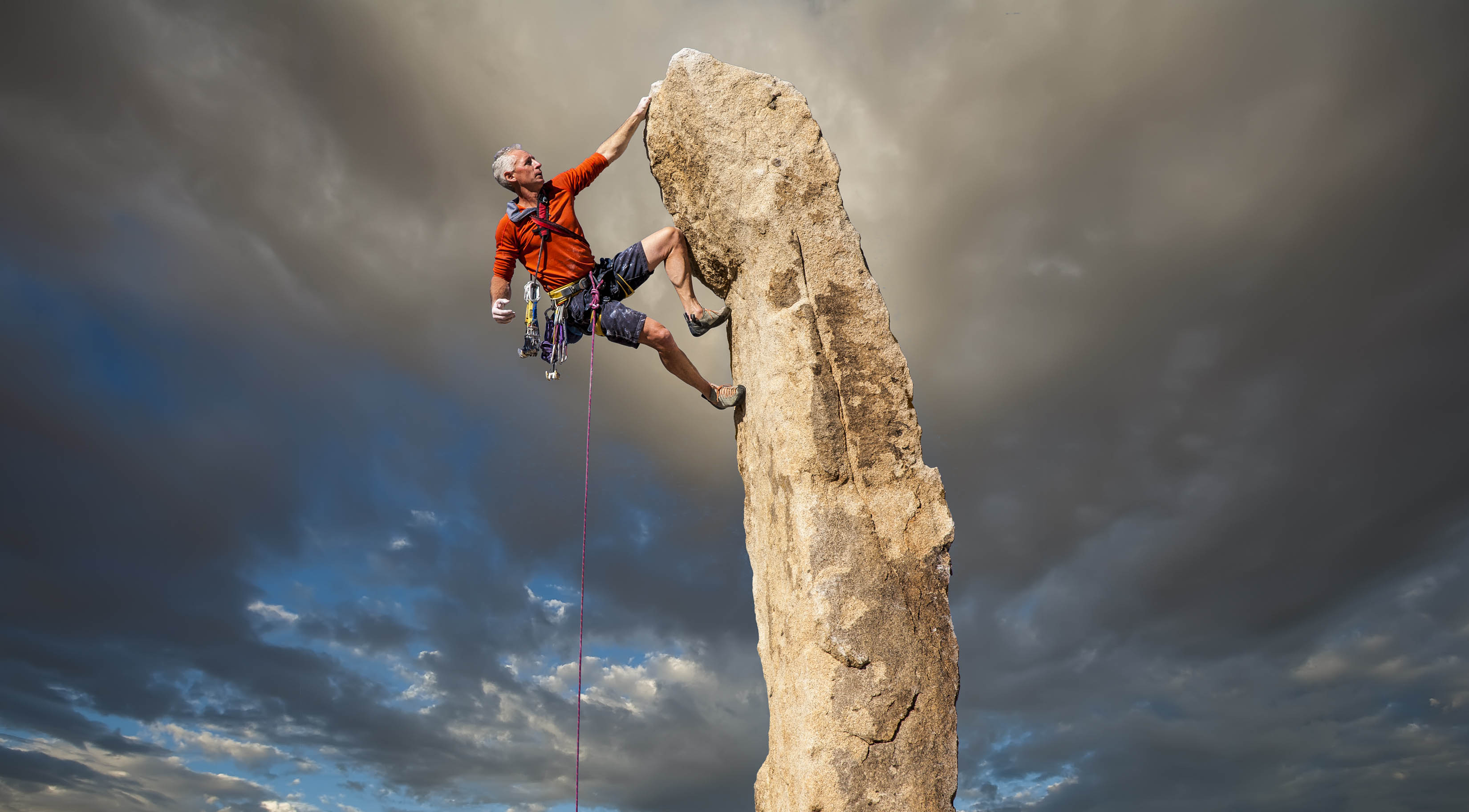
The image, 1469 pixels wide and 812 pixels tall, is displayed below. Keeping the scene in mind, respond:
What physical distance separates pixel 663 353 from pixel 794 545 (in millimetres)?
1946

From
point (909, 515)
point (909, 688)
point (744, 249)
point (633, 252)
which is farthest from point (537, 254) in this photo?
point (909, 688)

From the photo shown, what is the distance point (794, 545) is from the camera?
5.70 metres

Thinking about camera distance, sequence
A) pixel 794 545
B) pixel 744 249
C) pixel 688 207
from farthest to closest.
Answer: pixel 688 207 → pixel 744 249 → pixel 794 545

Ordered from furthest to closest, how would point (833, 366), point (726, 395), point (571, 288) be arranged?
point (571, 288)
point (726, 395)
point (833, 366)

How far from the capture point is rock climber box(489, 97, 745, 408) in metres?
6.73

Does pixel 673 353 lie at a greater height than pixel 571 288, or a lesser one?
lesser

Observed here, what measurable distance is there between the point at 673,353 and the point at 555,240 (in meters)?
1.28

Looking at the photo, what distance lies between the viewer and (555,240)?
6.81 m

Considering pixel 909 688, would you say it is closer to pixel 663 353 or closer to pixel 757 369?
pixel 757 369

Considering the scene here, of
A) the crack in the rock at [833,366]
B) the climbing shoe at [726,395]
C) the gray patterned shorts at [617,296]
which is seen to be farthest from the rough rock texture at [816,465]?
the gray patterned shorts at [617,296]

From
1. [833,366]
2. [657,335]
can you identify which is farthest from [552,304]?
[833,366]

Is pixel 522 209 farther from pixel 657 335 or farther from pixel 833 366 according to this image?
pixel 833 366

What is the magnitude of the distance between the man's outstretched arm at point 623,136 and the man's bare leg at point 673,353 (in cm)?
142

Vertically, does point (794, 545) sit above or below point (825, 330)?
below
